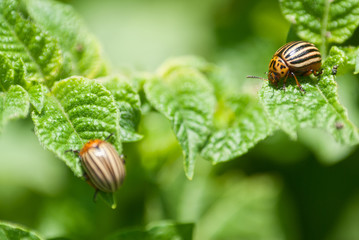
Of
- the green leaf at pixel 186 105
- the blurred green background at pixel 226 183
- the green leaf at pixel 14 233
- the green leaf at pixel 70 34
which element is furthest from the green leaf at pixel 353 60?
the green leaf at pixel 14 233

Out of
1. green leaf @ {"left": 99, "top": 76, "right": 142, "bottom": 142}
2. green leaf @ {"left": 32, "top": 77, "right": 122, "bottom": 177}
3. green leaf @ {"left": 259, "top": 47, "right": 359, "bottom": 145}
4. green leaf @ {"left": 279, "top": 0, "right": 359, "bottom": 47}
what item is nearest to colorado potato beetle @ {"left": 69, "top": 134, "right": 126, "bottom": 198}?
green leaf @ {"left": 32, "top": 77, "right": 122, "bottom": 177}

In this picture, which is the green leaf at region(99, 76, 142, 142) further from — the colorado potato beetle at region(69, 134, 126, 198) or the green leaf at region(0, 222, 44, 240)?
the green leaf at region(0, 222, 44, 240)

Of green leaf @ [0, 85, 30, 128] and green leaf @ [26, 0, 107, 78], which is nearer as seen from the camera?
green leaf @ [0, 85, 30, 128]

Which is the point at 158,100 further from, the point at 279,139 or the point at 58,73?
the point at 279,139

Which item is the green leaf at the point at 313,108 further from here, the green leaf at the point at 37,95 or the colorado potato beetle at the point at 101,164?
the green leaf at the point at 37,95

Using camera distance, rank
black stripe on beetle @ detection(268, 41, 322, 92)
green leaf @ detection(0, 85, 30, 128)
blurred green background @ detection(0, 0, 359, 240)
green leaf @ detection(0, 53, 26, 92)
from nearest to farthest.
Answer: green leaf @ detection(0, 85, 30, 128), green leaf @ detection(0, 53, 26, 92), black stripe on beetle @ detection(268, 41, 322, 92), blurred green background @ detection(0, 0, 359, 240)

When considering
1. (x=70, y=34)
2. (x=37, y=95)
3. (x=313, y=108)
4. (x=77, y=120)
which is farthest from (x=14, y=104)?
(x=313, y=108)
